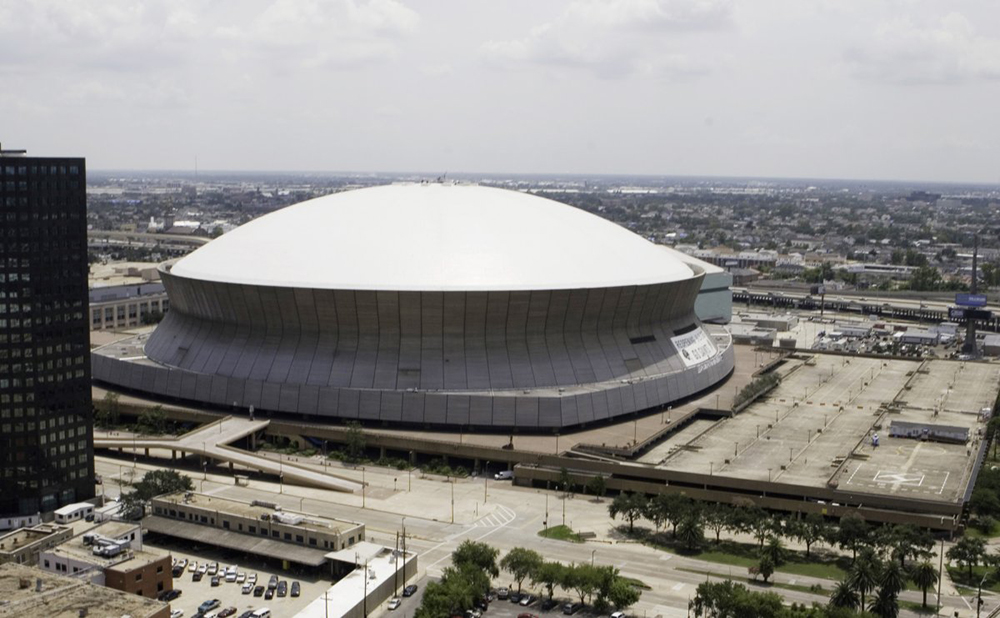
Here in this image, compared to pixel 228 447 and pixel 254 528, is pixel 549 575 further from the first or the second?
pixel 228 447

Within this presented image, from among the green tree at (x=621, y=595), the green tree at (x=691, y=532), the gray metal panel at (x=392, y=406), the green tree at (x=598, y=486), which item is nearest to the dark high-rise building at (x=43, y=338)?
the gray metal panel at (x=392, y=406)

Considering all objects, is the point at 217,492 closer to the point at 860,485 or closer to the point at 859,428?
the point at 860,485

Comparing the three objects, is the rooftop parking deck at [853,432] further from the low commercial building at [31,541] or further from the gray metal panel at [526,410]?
the low commercial building at [31,541]

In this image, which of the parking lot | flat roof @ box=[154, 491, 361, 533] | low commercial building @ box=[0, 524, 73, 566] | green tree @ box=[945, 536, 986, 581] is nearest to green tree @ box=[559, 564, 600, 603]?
the parking lot

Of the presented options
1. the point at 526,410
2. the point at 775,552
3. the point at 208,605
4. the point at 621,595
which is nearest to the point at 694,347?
the point at 526,410

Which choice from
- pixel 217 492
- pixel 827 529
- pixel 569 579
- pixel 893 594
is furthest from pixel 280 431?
pixel 893 594
